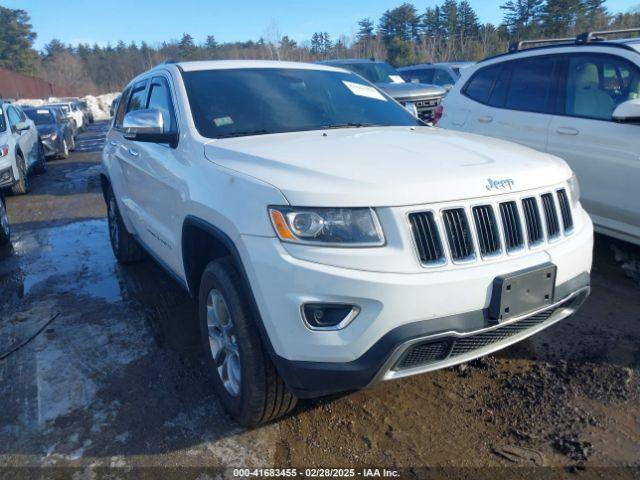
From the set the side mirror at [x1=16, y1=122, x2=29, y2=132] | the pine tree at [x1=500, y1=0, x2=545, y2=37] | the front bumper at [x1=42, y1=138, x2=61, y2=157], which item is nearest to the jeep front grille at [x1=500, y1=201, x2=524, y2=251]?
the side mirror at [x1=16, y1=122, x2=29, y2=132]

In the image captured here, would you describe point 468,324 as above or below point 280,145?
below

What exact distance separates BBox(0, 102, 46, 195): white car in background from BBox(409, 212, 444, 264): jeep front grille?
9.05 metres

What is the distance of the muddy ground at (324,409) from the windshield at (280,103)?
156 cm

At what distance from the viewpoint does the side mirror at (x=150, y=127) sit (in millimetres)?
3252

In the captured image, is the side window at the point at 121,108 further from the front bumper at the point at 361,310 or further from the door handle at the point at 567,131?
the door handle at the point at 567,131

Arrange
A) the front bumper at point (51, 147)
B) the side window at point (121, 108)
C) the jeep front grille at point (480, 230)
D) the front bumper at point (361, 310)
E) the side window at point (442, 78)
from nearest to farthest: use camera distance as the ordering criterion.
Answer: the front bumper at point (361, 310), the jeep front grille at point (480, 230), the side window at point (121, 108), the side window at point (442, 78), the front bumper at point (51, 147)

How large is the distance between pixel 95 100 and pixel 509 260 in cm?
6611

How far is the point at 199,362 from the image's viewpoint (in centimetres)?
345

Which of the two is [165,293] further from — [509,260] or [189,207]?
[509,260]

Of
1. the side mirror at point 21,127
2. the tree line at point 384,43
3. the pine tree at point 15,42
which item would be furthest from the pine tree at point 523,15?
the pine tree at point 15,42

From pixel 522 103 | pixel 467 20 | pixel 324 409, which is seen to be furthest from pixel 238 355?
pixel 467 20

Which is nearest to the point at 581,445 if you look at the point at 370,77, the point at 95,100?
the point at 370,77

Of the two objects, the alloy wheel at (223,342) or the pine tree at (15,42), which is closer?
the alloy wheel at (223,342)

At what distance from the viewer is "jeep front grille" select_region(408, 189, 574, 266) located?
2236mm
